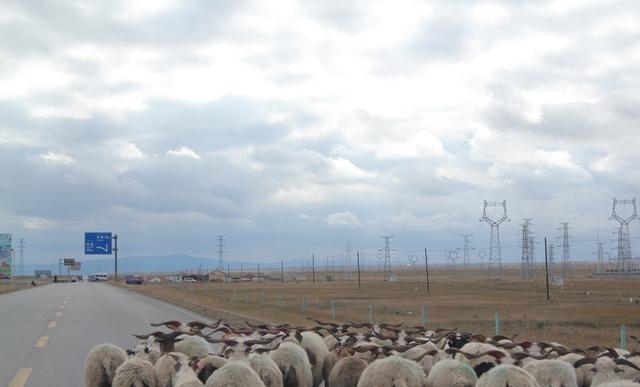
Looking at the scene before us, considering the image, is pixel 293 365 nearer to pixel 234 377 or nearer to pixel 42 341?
pixel 234 377

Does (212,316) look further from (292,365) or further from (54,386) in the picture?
(292,365)

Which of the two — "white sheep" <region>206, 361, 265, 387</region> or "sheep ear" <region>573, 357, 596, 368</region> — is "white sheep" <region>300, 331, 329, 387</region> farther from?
"sheep ear" <region>573, 357, 596, 368</region>

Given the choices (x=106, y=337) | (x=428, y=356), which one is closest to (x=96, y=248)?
(x=106, y=337)

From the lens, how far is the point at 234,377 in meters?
8.74

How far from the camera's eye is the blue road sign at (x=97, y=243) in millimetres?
84812

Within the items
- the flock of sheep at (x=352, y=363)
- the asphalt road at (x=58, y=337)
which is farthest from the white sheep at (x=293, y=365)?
the asphalt road at (x=58, y=337)

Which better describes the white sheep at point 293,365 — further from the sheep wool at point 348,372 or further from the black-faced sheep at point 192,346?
the black-faced sheep at point 192,346

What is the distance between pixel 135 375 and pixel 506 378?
464 centimetres

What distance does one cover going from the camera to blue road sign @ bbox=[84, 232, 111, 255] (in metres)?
84.8

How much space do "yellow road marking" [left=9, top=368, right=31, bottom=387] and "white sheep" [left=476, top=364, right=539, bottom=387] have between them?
9894 millimetres

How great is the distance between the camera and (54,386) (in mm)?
14516

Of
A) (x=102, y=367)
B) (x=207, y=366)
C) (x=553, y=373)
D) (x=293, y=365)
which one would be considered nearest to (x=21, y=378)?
(x=102, y=367)

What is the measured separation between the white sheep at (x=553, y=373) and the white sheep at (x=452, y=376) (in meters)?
0.78

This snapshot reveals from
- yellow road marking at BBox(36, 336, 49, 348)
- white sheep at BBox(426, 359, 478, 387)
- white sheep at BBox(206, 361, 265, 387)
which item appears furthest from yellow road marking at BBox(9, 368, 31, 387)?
white sheep at BBox(426, 359, 478, 387)
